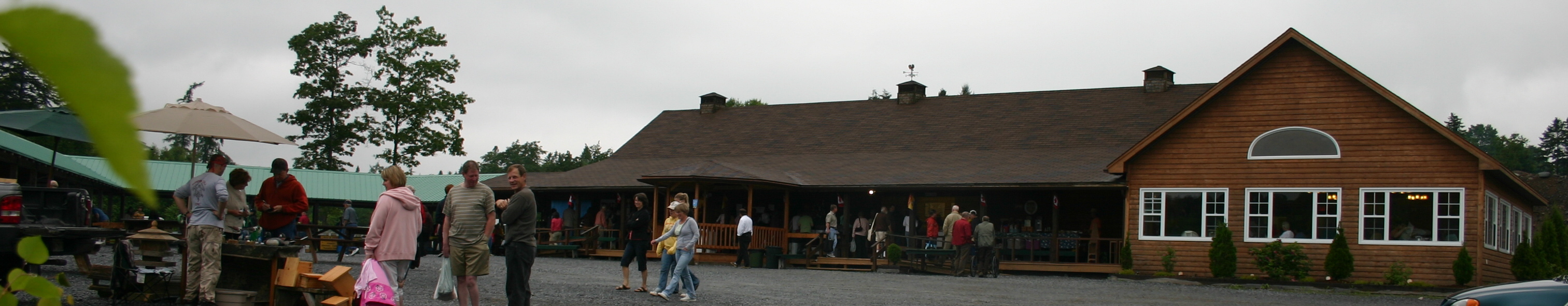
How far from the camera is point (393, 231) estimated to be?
8.49m

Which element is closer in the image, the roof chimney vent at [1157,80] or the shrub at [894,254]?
the shrub at [894,254]

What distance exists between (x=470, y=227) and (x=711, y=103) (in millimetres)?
23978

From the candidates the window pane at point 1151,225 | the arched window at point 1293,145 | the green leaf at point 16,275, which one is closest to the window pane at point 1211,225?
the window pane at point 1151,225

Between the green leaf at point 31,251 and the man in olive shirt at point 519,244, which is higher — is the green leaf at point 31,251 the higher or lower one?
the higher one

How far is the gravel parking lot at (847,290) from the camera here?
12.5m

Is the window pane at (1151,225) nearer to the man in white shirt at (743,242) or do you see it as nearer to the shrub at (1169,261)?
the shrub at (1169,261)

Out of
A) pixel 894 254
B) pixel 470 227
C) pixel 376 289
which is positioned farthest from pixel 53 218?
pixel 894 254

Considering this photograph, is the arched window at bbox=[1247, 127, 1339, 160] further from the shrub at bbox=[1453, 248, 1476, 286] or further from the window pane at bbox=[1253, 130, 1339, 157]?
the shrub at bbox=[1453, 248, 1476, 286]

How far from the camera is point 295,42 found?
7.88 ft

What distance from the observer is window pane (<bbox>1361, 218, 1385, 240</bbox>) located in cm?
1888

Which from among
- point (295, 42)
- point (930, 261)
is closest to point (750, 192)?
point (930, 261)

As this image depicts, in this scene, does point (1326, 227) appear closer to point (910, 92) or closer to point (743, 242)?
point (743, 242)

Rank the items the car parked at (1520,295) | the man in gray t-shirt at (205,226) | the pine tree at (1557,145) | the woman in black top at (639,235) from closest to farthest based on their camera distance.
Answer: the man in gray t-shirt at (205,226)
the car parked at (1520,295)
the woman in black top at (639,235)
the pine tree at (1557,145)

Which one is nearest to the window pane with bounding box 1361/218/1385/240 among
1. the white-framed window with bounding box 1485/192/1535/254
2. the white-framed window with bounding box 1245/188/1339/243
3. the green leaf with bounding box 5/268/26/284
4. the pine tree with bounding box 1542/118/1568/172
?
the white-framed window with bounding box 1245/188/1339/243
